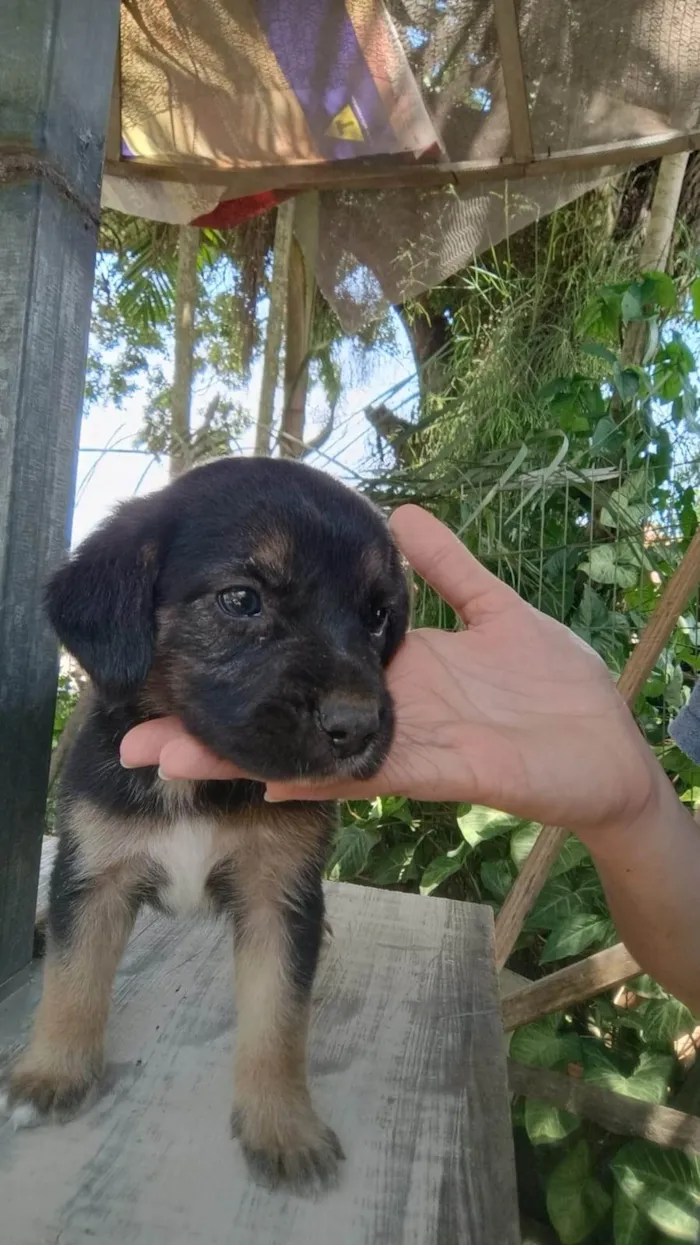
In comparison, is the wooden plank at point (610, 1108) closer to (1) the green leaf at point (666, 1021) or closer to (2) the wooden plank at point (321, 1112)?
(1) the green leaf at point (666, 1021)

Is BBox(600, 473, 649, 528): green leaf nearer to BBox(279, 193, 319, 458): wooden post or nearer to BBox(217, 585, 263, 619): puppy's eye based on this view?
BBox(279, 193, 319, 458): wooden post

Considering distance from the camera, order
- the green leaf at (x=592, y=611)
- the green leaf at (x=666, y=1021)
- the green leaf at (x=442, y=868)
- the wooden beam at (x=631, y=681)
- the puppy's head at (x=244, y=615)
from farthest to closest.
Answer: the green leaf at (x=442, y=868), the green leaf at (x=592, y=611), the green leaf at (x=666, y=1021), the wooden beam at (x=631, y=681), the puppy's head at (x=244, y=615)

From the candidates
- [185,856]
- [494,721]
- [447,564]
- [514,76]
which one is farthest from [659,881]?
[514,76]

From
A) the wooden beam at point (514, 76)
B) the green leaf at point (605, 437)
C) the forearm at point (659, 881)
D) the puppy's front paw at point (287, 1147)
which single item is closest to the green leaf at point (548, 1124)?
the forearm at point (659, 881)

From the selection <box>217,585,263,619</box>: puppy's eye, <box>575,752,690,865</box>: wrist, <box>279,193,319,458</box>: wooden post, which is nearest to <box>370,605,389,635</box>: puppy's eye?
<box>217,585,263,619</box>: puppy's eye

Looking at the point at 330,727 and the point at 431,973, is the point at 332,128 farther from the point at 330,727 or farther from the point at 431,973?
the point at 431,973

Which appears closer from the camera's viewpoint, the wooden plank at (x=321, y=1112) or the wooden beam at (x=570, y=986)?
the wooden plank at (x=321, y=1112)

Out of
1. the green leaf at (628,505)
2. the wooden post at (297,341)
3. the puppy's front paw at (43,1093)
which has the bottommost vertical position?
the puppy's front paw at (43,1093)

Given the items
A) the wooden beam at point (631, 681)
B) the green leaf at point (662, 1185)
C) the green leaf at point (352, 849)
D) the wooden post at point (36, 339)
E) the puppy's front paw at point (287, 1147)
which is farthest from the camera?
the green leaf at point (352, 849)
